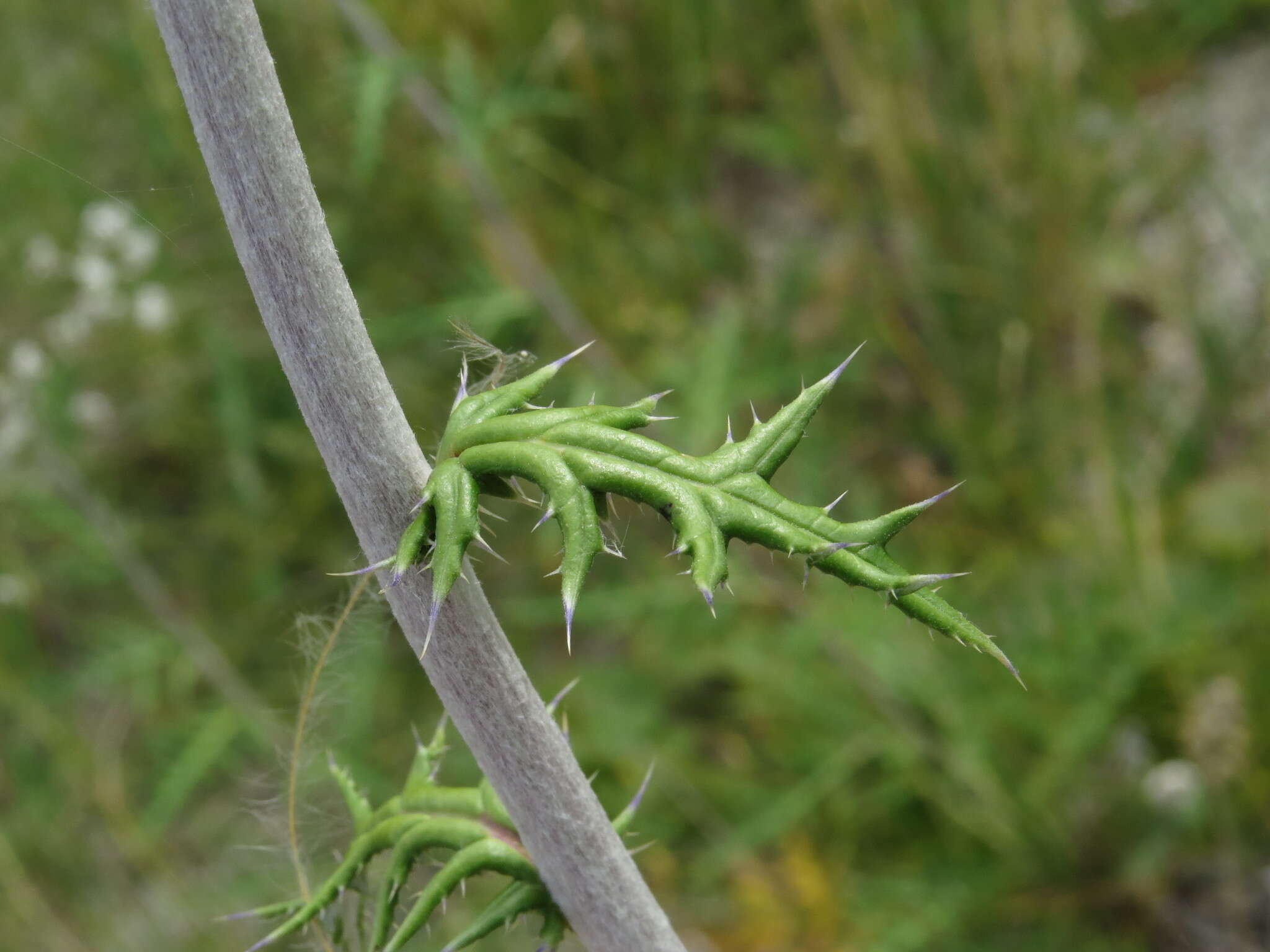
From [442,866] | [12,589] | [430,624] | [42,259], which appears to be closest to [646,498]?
[430,624]

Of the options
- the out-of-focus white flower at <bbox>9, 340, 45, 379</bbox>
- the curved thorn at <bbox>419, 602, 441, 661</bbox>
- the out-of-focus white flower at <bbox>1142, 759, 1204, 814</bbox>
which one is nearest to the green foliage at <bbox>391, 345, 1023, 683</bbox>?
the curved thorn at <bbox>419, 602, 441, 661</bbox>

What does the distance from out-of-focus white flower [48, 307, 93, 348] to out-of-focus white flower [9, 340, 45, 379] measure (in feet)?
0.39

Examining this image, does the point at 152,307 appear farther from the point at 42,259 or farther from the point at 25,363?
the point at 25,363

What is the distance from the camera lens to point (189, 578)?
377 centimetres

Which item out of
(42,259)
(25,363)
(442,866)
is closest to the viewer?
(442,866)

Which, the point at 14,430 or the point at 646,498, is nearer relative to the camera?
the point at 646,498

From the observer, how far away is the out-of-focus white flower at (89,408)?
10.4ft

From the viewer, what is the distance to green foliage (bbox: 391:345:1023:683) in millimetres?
798

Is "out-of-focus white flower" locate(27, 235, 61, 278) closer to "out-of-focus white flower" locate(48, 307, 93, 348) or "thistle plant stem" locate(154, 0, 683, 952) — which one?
"out-of-focus white flower" locate(48, 307, 93, 348)

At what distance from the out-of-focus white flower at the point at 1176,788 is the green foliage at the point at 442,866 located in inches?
73.4

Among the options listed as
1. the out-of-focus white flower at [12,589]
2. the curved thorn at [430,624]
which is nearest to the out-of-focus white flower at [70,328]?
the out-of-focus white flower at [12,589]

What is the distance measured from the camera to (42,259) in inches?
115

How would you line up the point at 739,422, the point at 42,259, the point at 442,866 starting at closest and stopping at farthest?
the point at 442,866 < the point at 42,259 < the point at 739,422

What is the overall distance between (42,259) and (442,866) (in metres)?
2.49
